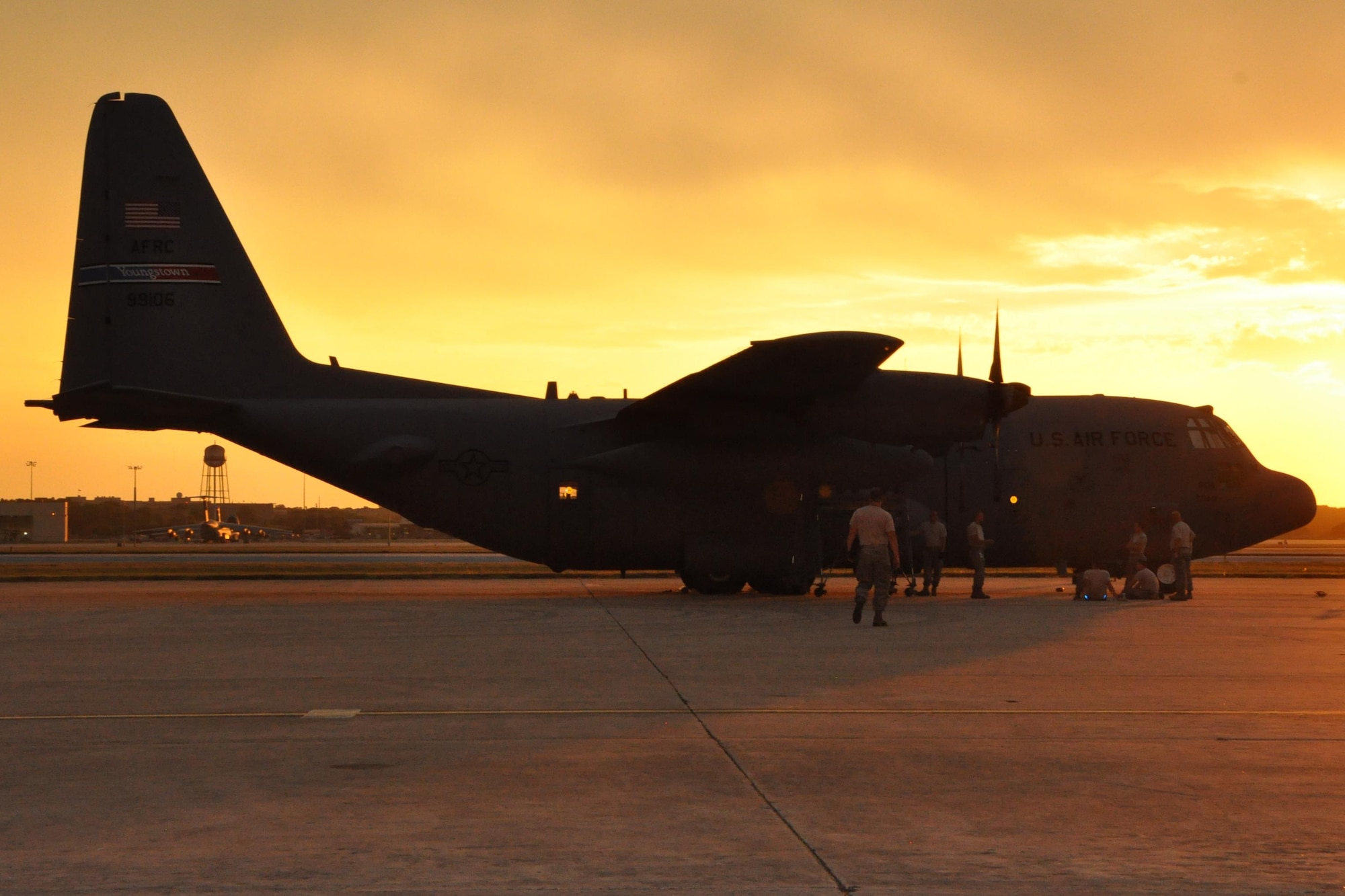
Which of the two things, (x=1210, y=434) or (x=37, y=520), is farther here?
(x=37, y=520)

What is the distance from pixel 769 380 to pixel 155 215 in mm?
11485

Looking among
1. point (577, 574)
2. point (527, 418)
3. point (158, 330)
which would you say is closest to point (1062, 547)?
point (527, 418)

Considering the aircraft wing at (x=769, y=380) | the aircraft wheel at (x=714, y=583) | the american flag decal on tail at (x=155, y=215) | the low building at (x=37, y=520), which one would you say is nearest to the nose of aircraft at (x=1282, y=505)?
the aircraft wing at (x=769, y=380)

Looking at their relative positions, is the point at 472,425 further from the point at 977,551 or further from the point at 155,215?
the point at 977,551

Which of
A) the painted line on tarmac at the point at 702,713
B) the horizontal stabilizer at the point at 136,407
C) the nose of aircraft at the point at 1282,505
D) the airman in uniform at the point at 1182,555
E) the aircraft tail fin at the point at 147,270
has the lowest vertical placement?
the painted line on tarmac at the point at 702,713

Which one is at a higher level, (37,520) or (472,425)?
(472,425)

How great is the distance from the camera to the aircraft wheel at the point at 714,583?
76.0ft

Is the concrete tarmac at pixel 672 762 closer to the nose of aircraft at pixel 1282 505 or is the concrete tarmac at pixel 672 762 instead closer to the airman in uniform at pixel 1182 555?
the airman in uniform at pixel 1182 555

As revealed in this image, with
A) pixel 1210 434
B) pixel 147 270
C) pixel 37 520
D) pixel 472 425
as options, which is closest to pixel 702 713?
pixel 472 425

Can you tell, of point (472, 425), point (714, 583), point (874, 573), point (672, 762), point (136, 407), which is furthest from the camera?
point (714, 583)

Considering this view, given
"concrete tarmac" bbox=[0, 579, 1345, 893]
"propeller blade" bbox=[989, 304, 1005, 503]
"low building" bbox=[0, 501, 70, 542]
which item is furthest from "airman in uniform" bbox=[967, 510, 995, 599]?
"low building" bbox=[0, 501, 70, 542]

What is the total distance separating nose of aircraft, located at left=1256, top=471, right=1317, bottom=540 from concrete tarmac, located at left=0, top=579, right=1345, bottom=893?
9.28 metres

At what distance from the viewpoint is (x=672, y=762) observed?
25.0 ft

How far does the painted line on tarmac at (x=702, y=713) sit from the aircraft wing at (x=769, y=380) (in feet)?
34.3
